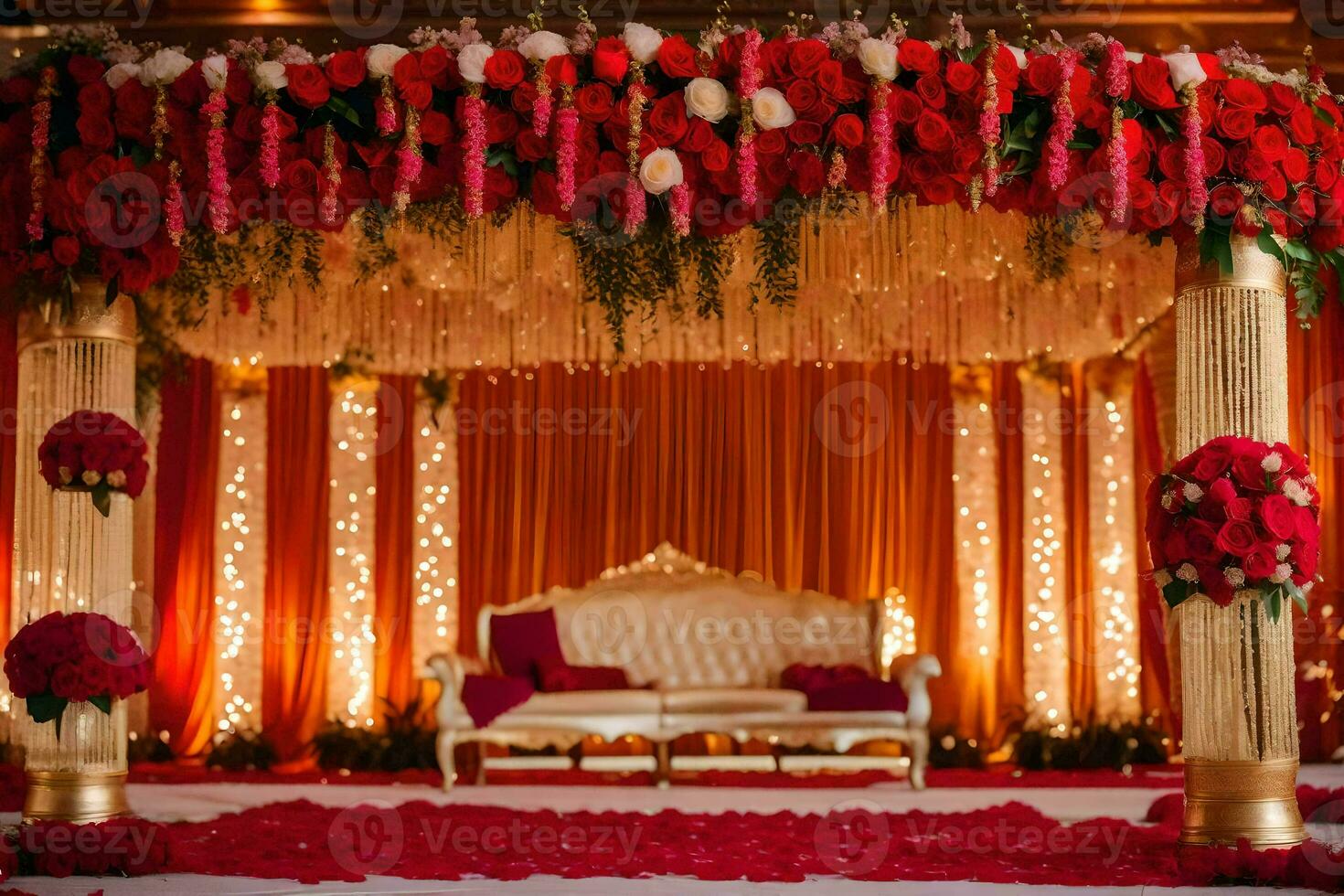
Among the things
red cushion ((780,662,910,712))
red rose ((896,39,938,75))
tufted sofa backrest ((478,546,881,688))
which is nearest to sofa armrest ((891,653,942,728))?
red cushion ((780,662,910,712))

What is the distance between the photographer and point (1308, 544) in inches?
188

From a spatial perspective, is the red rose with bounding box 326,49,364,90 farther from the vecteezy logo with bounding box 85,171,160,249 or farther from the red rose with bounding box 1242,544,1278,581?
the red rose with bounding box 1242,544,1278,581

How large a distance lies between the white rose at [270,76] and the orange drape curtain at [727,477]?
428 cm

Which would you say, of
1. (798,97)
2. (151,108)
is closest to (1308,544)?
(798,97)

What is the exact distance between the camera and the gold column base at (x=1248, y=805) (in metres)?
4.86

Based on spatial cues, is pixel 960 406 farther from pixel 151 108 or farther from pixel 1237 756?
pixel 151 108

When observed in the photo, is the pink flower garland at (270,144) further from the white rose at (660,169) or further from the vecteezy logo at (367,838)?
the vecteezy logo at (367,838)

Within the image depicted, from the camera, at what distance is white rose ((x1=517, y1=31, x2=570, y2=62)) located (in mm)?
4816

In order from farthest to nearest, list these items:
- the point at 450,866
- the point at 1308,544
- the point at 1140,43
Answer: the point at 1140,43 → the point at 450,866 → the point at 1308,544

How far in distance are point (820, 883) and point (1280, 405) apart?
2.17 metres

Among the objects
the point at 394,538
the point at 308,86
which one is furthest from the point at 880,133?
the point at 394,538

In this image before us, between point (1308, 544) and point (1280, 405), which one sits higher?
point (1280, 405)

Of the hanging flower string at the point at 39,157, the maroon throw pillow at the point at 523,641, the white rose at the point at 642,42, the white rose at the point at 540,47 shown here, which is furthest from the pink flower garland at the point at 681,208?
the maroon throw pillow at the point at 523,641

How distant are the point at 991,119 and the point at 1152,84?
1.81ft
